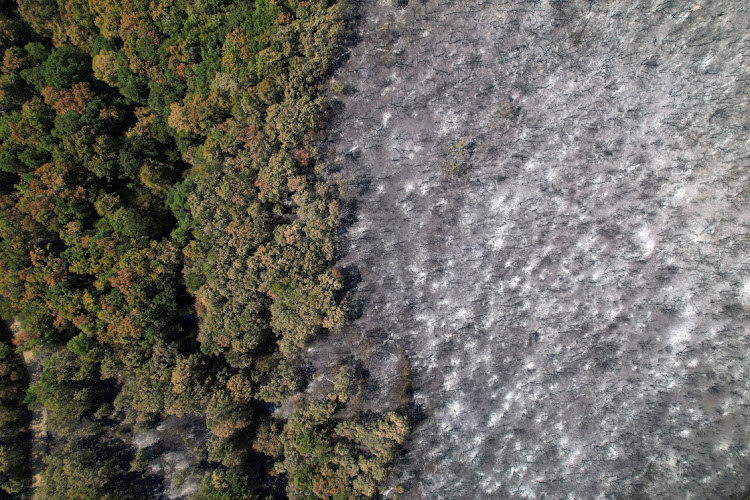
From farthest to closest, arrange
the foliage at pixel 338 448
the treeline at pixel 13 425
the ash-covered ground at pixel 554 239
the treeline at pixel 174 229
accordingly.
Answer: the treeline at pixel 13 425 → the foliage at pixel 338 448 → the treeline at pixel 174 229 → the ash-covered ground at pixel 554 239

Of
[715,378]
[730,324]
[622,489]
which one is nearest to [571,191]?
[730,324]

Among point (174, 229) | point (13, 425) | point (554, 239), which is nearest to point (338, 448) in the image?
point (174, 229)

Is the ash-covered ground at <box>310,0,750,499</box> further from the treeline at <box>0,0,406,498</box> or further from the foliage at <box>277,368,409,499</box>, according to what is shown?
the treeline at <box>0,0,406,498</box>

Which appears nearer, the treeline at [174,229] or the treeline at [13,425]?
the treeline at [174,229]

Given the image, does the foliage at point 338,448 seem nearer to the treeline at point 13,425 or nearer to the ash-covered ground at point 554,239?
the ash-covered ground at point 554,239

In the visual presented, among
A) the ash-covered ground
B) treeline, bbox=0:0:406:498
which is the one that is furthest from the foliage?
the ash-covered ground

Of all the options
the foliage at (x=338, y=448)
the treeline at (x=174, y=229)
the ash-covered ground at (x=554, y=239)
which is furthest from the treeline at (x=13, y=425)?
the ash-covered ground at (x=554, y=239)

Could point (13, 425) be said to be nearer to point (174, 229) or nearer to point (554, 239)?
point (174, 229)

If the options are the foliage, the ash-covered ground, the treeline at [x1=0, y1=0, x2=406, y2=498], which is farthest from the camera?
the foliage
